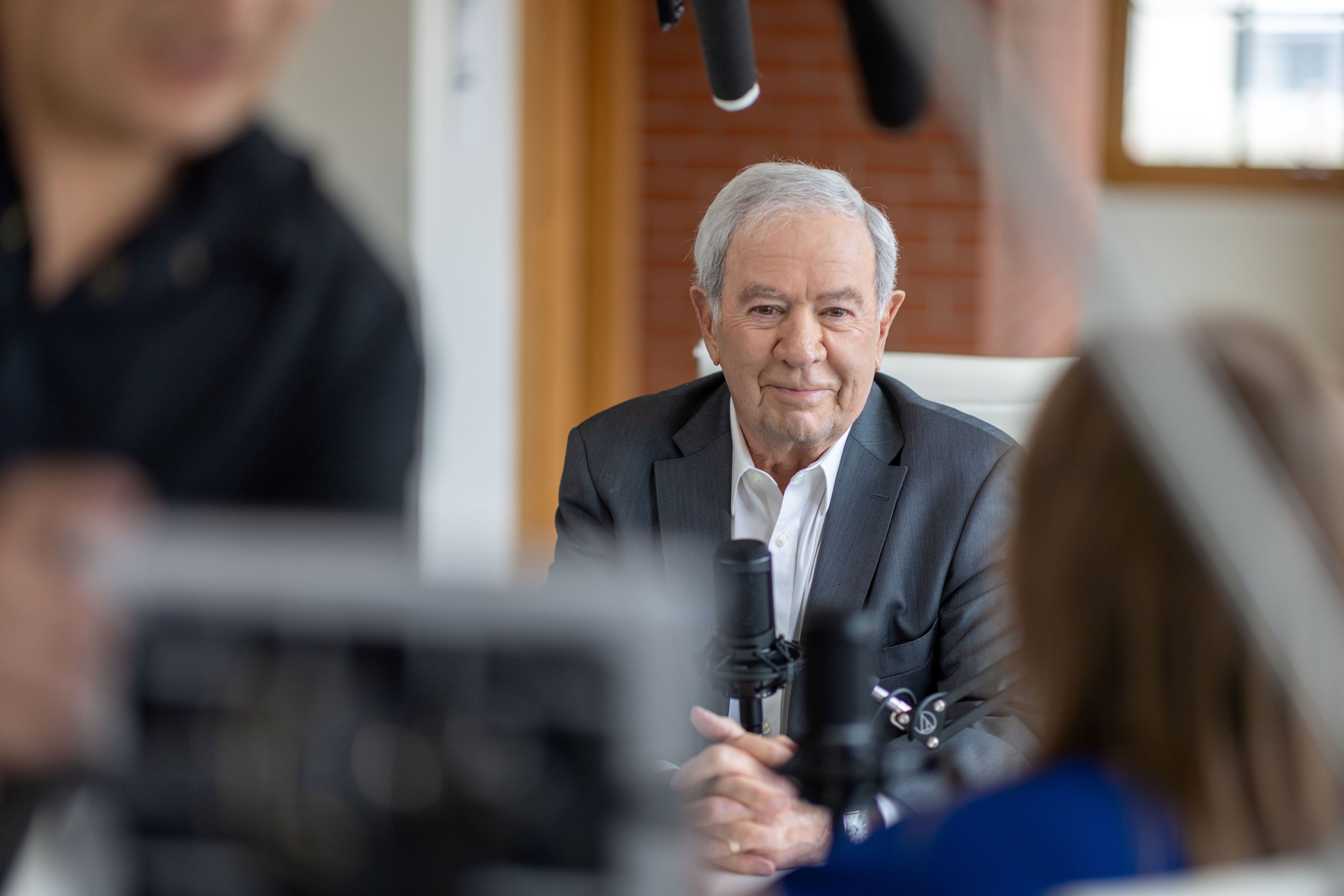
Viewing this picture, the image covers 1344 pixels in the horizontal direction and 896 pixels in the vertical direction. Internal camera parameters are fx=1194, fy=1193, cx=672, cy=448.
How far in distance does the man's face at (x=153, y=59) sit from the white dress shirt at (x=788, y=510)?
52 cm

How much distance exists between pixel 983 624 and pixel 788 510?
0.56 ft

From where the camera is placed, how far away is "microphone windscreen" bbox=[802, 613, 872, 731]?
0.46 metres

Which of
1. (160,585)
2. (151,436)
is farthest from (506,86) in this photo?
(160,585)

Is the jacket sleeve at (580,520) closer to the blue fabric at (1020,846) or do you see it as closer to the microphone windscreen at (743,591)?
the microphone windscreen at (743,591)

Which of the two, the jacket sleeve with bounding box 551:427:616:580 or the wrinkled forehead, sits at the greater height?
the wrinkled forehead

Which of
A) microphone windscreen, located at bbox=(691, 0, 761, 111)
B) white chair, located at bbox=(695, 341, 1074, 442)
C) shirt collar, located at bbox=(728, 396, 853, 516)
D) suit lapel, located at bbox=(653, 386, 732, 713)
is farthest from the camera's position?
white chair, located at bbox=(695, 341, 1074, 442)

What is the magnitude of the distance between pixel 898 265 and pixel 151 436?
0.54 meters

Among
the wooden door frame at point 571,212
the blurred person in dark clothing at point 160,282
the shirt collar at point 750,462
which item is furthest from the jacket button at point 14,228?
the shirt collar at point 750,462

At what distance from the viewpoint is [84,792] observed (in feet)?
1.21

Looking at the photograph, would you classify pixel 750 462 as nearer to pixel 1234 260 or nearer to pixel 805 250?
pixel 805 250

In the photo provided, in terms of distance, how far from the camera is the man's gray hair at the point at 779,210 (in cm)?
85

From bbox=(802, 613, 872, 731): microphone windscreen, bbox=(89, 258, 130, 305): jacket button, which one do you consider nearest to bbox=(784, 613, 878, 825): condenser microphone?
bbox=(802, 613, 872, 731): microphone windscreen

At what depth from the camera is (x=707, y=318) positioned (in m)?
0.96

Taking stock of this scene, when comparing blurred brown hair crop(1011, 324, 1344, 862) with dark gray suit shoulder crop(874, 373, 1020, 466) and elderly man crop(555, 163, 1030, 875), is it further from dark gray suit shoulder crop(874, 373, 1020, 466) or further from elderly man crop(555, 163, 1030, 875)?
dark gray suit shoulder crop(874, 373, 1020, 466)
